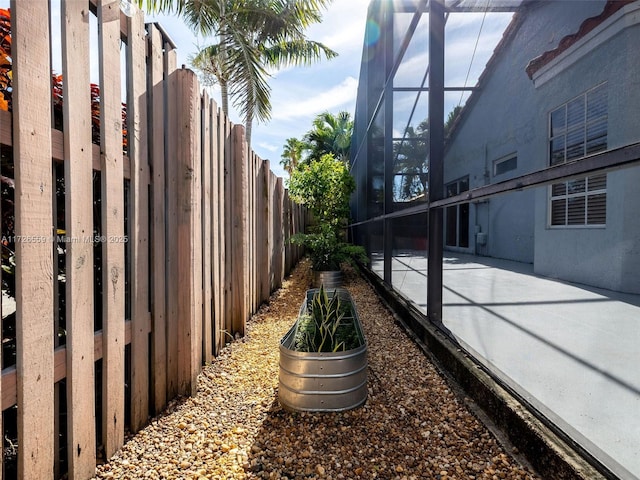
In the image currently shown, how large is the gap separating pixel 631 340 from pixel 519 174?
2.58 ft

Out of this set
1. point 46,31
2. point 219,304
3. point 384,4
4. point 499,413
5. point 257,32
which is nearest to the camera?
point 46,31

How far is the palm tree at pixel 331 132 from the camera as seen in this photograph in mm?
17969

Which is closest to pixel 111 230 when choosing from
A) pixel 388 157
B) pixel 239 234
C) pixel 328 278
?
pixel 239 234

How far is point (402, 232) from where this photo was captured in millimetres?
3686

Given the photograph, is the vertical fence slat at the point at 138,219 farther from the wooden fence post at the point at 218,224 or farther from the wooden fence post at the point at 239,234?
the wooden fence post at the point at 239,234

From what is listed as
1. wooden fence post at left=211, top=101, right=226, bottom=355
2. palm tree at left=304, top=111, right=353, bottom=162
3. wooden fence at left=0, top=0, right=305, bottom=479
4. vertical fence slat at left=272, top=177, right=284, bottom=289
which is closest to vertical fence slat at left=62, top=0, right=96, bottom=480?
wooden fence at left=0, top=0, right=305, bottom=479

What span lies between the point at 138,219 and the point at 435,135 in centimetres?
207

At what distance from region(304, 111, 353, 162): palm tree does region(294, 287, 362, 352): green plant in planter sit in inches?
644

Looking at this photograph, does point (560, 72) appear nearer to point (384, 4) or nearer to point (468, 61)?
point (468, 61)

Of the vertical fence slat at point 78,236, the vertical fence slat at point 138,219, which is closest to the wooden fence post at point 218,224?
the vertical fence slat at point 138,219

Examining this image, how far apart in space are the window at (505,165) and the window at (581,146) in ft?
0.82

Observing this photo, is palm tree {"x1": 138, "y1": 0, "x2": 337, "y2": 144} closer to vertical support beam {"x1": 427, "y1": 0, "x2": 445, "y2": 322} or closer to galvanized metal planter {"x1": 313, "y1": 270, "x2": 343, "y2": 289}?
galvanized metal planter {"x1": 313, "y1": 270, "x2": 343, "y2": 289}

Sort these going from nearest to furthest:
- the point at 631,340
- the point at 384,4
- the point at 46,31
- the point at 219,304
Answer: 1. the point at 46,31
2. the point at 631,340
3. the point at 219,304
4. the point at 384,4

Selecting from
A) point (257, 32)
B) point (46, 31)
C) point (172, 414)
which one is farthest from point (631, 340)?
point (257, 32)
